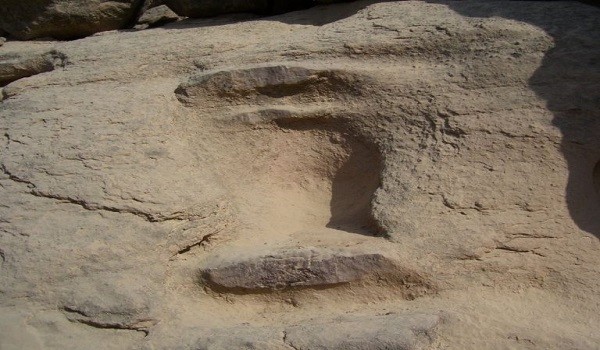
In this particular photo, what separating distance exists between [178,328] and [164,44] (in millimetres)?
1918

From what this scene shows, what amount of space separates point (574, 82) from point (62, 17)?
322 cm

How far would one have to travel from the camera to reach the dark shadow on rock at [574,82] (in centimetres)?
306

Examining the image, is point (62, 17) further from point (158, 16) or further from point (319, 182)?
point (319, 182)

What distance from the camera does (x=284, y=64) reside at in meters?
3.71

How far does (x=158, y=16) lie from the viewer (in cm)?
483

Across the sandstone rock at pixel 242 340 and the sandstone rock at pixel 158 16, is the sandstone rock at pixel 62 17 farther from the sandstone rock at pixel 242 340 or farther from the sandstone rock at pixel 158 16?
the sandstone rock at pixel 242 340

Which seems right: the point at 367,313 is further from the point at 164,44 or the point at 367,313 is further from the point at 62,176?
the point at 164,44

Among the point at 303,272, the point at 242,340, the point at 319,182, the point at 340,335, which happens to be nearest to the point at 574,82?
the point at 319,182

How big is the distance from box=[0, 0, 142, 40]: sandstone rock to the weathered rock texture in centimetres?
69

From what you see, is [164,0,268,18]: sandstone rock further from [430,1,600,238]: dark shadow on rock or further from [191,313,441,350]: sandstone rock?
[191,313,441,350]: sandstone rock

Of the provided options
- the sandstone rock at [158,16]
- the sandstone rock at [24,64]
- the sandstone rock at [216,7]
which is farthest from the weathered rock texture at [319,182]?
the sandstone rock at [158,16]

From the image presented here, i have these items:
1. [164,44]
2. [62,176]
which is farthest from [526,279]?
[164,44]

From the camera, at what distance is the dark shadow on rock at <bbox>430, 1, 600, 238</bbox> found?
10.0 ft

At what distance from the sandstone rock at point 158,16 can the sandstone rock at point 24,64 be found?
0.75 metres
